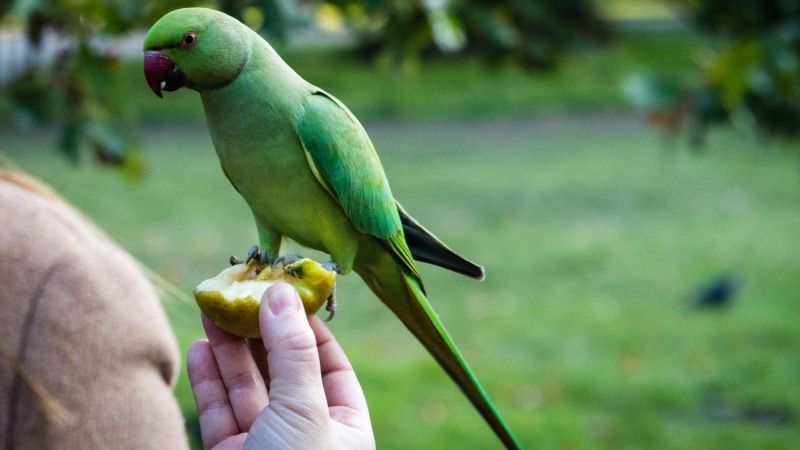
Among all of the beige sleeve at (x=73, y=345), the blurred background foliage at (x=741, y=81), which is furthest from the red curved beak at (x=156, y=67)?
the blurred background foliage at (x=741, y=81)

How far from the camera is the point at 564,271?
23.5ft

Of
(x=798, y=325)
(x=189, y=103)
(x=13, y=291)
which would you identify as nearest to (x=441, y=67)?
(x=189, y=103)

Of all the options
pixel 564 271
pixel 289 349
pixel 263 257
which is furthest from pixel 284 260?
pixel 564 271

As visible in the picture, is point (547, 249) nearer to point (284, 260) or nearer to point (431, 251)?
point (431, 251)

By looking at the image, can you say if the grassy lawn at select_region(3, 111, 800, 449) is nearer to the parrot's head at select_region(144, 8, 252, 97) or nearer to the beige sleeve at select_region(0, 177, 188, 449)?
the beige sleeve at select_region(0, 177, 188, 449)

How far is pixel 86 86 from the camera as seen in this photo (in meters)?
2.82

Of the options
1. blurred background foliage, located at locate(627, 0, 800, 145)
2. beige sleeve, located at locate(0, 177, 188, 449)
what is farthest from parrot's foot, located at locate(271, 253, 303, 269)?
blurred background foliage, located at locate(627, 0, 800, 145)

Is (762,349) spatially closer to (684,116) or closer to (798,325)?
(798,325)

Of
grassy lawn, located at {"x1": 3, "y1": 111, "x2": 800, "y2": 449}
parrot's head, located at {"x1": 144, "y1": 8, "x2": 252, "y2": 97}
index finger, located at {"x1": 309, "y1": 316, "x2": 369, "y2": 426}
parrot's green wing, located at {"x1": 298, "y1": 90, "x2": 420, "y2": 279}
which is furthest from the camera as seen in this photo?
grassy lawn, located at {"x1": 3, "y1": 111, "x2": 800, "y2": 449}

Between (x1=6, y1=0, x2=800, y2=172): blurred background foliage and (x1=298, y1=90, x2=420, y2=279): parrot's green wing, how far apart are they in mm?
958

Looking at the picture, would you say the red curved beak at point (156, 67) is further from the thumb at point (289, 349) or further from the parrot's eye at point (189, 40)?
the thumb at point (289, 349)

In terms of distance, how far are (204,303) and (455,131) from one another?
1125 centimetres

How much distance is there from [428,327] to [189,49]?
1.85 ft

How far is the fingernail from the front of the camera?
4.24 ft
